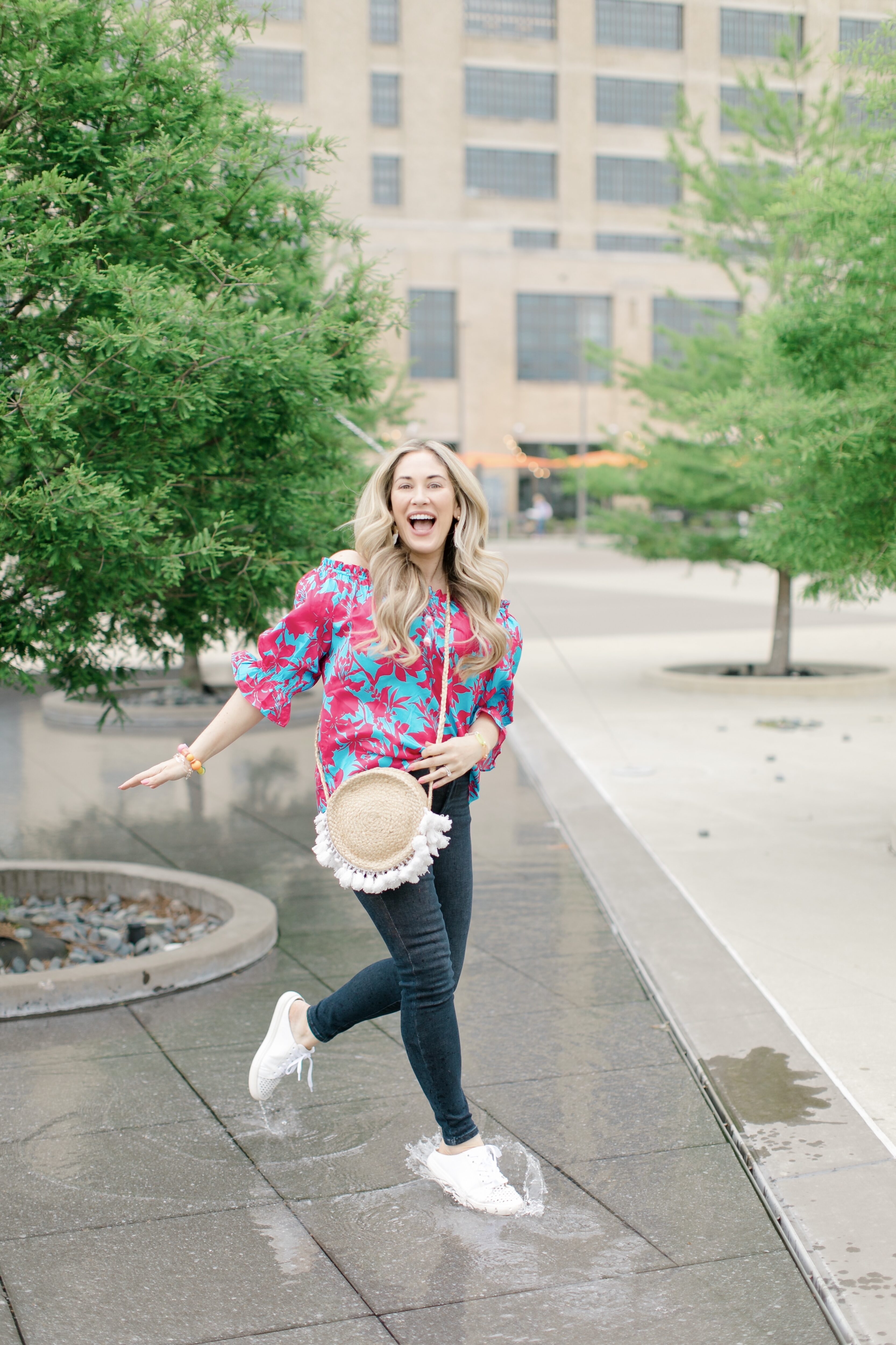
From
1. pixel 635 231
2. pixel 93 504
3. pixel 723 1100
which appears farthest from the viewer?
pixel 635 231

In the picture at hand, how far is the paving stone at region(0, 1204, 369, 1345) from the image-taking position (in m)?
2.95

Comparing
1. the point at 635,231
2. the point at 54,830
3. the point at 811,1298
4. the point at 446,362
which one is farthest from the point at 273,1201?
the point at 635,231

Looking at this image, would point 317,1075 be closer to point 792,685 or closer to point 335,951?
point 335,951

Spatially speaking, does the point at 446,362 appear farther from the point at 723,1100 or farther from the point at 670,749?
the point at 723,1100

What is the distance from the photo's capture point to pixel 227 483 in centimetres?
549

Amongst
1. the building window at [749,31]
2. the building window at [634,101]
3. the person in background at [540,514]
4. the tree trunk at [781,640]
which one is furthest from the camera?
the building window at [634,101]

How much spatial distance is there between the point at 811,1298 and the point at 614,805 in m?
5.49

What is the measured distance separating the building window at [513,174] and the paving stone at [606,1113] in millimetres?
69920

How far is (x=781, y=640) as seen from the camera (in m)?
14.6

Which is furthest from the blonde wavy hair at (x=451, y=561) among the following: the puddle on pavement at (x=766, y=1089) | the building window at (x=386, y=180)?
the building window at (x=386, y=180)

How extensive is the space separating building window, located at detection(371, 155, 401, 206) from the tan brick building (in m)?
0.09

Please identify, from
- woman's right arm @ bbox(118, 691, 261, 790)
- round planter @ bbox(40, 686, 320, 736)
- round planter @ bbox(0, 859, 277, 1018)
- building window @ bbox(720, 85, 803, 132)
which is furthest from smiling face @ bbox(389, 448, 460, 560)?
building window @ bbox(720, 85, 803, 132)

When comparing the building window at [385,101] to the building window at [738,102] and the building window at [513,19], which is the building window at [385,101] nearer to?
the building window at [513,19]

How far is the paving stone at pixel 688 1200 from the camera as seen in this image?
3.29 metres
